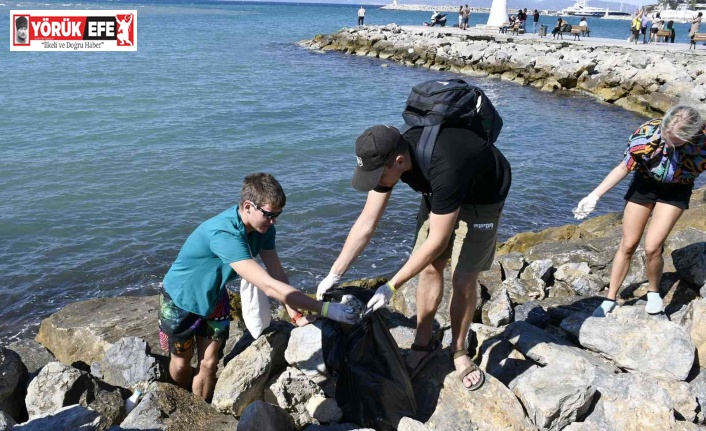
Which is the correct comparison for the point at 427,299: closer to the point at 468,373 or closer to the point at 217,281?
the point at 468,373

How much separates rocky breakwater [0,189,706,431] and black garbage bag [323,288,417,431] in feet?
0.44

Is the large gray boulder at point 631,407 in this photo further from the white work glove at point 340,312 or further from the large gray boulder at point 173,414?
the large gray boulder at point 173,414

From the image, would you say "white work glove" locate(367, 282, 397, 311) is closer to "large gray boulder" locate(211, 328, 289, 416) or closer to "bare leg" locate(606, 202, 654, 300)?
"large gray boulder" locate(211, 328, 289, 416)

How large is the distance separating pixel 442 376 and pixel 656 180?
2363 millimetres

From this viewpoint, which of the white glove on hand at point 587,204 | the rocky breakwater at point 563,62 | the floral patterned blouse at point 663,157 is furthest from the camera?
the rocky breakwater at point 563,62

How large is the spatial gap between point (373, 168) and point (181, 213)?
824 centimetres

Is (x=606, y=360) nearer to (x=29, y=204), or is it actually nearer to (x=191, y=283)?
(x=191, y=283)

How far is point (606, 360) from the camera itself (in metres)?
4.72

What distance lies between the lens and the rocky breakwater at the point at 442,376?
13.0 ft

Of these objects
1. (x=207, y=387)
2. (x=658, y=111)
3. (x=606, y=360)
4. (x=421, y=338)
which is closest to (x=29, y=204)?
(x=207, y=387)

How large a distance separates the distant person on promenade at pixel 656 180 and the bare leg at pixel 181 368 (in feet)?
11.2

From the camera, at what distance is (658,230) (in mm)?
4988

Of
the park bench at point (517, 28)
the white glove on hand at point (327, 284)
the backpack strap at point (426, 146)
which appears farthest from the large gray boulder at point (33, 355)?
the park bench at point (517, 28)

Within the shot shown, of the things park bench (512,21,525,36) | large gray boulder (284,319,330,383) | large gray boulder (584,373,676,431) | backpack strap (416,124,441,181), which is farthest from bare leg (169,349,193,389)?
park bench (512,21,525,36)
